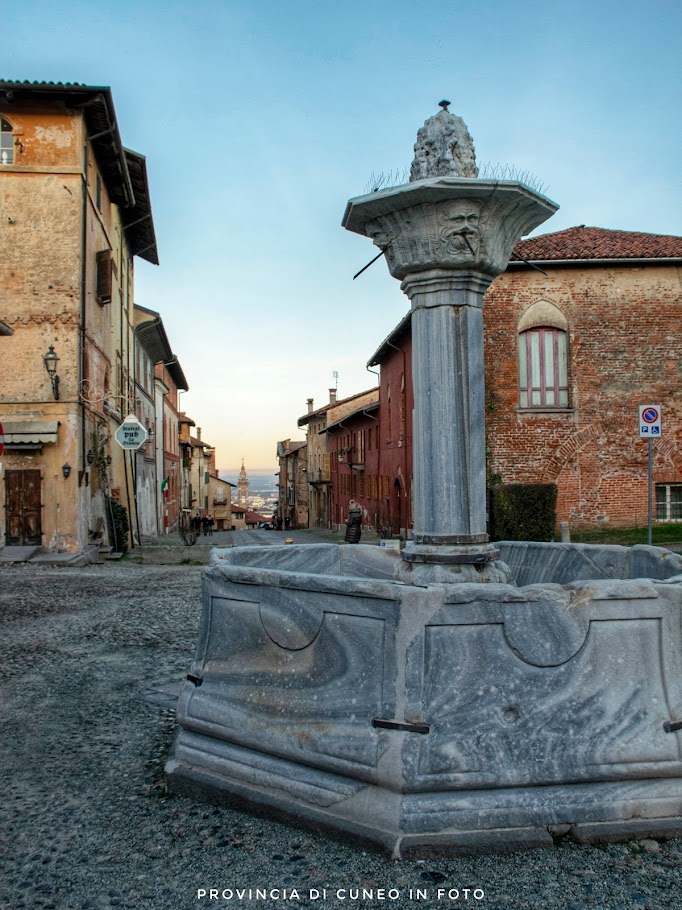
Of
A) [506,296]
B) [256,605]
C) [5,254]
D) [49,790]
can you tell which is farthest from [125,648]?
[506,296]

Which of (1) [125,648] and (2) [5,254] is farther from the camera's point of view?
(2) [5,254]

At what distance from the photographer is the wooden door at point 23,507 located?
53.3 ft

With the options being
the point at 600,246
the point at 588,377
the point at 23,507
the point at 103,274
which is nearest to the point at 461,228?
the point at 23,507

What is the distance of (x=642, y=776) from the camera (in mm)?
3232

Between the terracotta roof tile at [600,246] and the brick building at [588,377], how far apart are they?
61 mm

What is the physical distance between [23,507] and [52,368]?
10.1 feet

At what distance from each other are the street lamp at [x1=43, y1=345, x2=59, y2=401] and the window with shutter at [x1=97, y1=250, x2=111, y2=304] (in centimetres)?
262

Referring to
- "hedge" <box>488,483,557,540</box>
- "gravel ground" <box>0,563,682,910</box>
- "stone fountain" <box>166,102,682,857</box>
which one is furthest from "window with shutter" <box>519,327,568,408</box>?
"stone fountain" <box>166,102,682,857</box>

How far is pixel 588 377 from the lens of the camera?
65.5 ft

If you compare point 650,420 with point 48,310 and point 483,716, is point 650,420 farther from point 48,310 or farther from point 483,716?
point 48,310

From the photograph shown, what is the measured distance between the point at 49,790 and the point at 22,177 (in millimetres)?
15928

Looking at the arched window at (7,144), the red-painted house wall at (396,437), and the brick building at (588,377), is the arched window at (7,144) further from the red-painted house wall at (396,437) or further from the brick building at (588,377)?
the brick building at (588,377)

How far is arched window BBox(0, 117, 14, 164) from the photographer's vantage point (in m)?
16.7

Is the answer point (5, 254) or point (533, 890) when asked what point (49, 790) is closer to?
point (533, 890)
